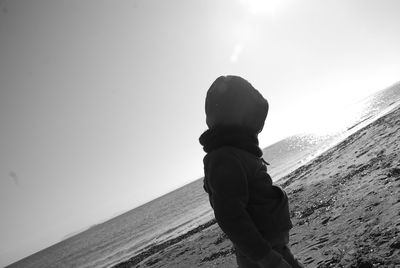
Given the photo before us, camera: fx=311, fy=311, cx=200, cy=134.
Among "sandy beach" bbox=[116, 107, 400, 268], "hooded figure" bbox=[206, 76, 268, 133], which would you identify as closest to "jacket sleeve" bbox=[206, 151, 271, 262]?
"hooded figure" bbox=[206, 76, 268, 133]

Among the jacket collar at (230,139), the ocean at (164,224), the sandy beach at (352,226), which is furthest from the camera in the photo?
the ocean at (164,224)

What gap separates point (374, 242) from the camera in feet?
18.5

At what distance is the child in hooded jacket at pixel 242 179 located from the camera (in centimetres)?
207

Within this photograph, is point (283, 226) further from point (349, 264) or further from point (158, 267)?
point (158, 267)

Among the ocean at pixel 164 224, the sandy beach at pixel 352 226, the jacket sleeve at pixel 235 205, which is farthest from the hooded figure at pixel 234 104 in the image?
the ocean at pixel 164 224

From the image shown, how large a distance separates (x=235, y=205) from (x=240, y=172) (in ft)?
0.74

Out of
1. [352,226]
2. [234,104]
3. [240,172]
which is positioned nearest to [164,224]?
[352,226]

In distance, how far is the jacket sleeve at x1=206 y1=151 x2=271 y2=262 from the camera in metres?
2.04

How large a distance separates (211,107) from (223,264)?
9.20 m

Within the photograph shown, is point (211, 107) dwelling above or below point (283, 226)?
above

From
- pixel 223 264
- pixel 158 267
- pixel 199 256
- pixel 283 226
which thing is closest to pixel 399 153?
pixel 223 264

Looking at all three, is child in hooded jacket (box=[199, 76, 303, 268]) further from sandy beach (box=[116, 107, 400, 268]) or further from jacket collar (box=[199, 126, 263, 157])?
sandy beach (box=[116, 107, 400, 268])

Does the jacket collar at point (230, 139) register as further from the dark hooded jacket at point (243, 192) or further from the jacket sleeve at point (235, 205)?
the jacket sleeve at point (235, 205)

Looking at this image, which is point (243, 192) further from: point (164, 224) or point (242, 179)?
point (164, 224)
